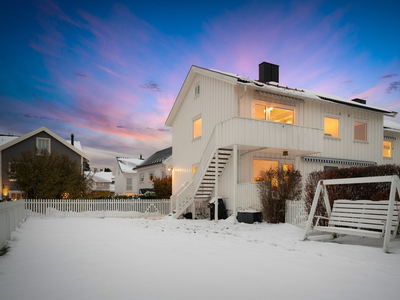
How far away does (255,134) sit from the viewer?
13680 millimetres

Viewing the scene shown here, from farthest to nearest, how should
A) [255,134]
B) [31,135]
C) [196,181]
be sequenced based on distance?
1. [31,135]
2. [196,181]
3. [255,134]

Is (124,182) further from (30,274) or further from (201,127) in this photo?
(30,274)

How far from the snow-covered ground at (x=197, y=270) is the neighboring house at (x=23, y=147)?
2048 cm

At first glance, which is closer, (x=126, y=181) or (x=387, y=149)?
(x=387, y=149)

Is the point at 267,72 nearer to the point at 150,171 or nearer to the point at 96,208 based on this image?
the point at 96,208

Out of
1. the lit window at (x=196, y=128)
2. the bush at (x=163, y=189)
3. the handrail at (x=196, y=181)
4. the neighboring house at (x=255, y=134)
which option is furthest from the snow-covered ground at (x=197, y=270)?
the bush at (x=163, y=189)

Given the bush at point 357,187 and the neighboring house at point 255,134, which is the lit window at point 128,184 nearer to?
the neighboring house at point 255,134

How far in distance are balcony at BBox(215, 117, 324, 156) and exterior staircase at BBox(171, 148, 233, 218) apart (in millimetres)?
1212

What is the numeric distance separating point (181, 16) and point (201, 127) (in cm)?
619

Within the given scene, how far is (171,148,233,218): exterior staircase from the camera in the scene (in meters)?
15.4

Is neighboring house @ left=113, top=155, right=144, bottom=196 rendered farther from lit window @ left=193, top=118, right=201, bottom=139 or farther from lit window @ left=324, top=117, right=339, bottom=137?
lit window @ left=324, top=117, right=339, bottom=137

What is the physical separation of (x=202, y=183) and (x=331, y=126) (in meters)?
8.39

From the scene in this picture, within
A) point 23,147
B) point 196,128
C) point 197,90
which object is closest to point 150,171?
point 23,147

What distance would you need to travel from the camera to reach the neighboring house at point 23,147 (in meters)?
25.0
